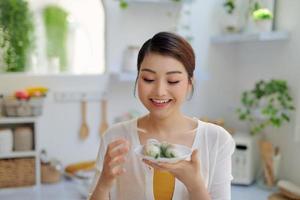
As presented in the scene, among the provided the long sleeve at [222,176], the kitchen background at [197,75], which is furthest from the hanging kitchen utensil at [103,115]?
the long sleeve at [222,176]

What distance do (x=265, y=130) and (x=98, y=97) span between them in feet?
3.34

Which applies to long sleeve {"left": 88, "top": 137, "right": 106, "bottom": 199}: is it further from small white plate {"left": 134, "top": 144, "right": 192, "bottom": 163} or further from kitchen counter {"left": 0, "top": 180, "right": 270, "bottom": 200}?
kitchen counter {"left": 0, "top": 180, "right": 270, "bottom": 200}

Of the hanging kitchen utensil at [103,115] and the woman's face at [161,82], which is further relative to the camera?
the hanging kitchen utensil at [103,115]

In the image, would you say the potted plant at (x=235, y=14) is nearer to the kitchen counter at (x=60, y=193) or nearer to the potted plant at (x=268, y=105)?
the potted plant at (x=268, y=105)

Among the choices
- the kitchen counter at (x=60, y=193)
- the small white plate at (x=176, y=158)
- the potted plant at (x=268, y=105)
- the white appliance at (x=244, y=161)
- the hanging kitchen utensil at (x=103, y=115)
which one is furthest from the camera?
the hanging kitchen utensil at (x=103, y=115)

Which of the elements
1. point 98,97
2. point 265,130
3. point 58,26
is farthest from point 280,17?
point 58,26

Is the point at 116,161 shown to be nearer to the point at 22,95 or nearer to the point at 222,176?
the point at 222,176

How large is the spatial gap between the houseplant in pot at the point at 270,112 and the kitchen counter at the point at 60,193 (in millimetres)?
126

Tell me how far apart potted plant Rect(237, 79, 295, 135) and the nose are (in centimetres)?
128

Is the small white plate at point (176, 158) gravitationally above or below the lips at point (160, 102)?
below

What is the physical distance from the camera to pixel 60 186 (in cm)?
210

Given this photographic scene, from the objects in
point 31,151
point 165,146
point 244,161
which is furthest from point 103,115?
point 165,146

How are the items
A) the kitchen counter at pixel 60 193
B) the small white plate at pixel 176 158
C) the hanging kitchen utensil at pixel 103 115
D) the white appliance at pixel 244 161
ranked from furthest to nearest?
the hanging kitchen utensil at pixel 103 115, the white appliance at pixel 244 161, the kitchen counter at pixel 60 193, the small white plate at pixel 176 158

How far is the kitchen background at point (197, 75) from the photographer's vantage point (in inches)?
83.7
